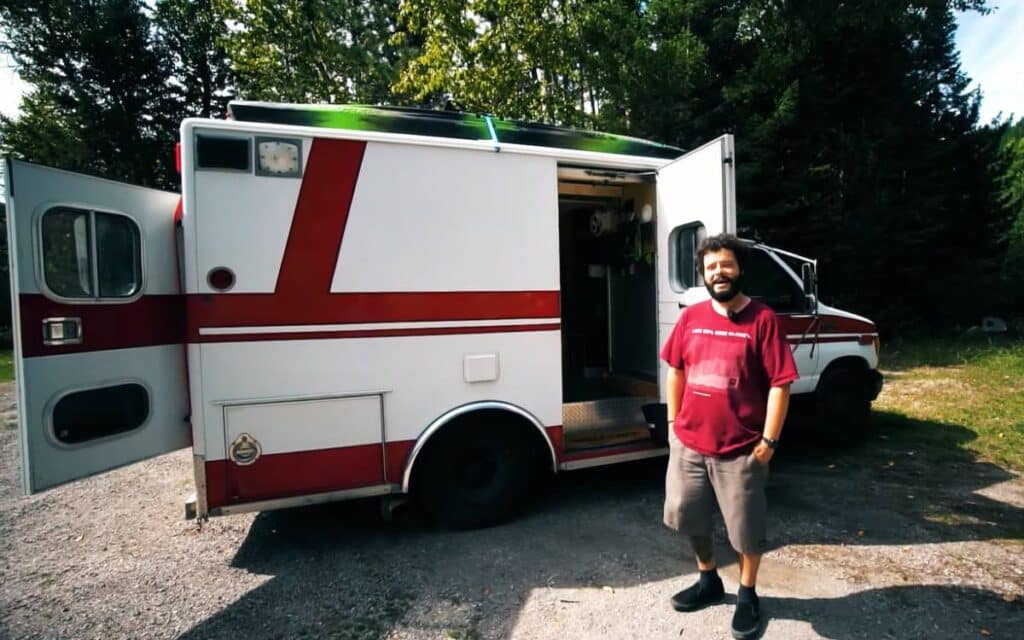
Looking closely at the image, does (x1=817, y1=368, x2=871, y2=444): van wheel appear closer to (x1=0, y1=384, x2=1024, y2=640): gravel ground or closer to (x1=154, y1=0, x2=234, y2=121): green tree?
(x1=0, y1=384, x2=1024, y2=640): gravel ground

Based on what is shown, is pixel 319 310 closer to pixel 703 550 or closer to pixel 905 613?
pixel 703 550

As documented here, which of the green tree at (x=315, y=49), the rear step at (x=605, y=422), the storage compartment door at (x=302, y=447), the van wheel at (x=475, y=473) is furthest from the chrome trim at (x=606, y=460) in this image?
the green tree at (x=315, y=49)

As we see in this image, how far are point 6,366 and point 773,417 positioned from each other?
19675mm

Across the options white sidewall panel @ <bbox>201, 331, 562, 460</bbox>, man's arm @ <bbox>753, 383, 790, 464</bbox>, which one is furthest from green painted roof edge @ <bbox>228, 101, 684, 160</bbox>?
man's arm @ <bbox>753, 383, 790, 464</bbox>

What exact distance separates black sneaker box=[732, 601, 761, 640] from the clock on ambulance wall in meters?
3.39

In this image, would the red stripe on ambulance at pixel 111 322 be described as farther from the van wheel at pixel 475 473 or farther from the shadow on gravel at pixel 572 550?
the van wheel at pixel 475 473

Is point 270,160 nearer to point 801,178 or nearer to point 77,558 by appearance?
point 77,558

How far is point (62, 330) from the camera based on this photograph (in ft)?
9.92

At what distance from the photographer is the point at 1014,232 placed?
18.7m

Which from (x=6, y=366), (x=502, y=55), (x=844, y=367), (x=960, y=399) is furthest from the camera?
(x=6, y=366)

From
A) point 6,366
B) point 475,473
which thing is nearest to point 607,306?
point 475,473

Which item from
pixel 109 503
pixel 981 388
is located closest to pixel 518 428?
pixel 109 503

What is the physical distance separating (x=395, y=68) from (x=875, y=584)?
456 inches

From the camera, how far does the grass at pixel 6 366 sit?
44.4 ft
